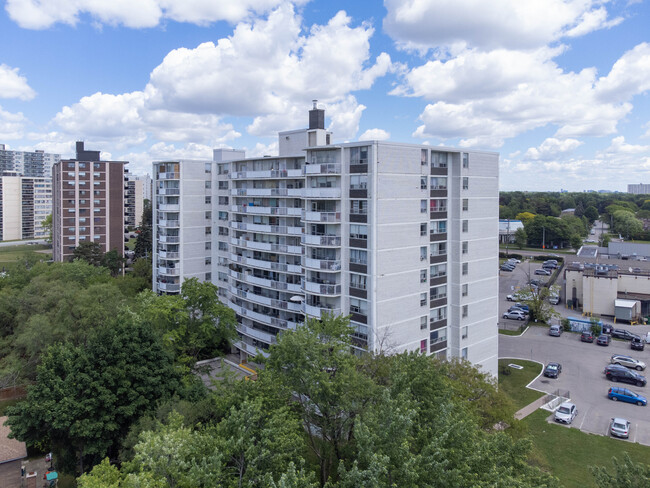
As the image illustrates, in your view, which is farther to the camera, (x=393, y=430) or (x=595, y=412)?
(x=595, y=412)

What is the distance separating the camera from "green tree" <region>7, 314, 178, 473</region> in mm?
27438

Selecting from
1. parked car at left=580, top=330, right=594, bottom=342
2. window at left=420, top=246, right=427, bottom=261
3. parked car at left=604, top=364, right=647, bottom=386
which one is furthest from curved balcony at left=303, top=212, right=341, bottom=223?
parked car at left=580, top=330, right=594, bottom=342

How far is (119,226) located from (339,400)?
83.0m

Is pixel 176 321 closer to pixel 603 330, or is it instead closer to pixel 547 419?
pixel 547 419

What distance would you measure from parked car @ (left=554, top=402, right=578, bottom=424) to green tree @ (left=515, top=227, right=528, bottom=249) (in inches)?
3974

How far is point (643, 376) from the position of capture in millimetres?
48062

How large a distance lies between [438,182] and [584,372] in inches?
1165

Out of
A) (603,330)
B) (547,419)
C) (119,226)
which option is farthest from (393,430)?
(119,226)

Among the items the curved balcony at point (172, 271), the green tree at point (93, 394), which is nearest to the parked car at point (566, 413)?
the green tree at point (93, 394)

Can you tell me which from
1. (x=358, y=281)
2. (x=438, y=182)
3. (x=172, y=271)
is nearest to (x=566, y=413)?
(x=358, y=281)

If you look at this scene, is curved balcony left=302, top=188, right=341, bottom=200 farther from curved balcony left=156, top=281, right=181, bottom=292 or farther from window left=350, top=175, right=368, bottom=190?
curved balcony left=156, top=281, right=181, bottom=292

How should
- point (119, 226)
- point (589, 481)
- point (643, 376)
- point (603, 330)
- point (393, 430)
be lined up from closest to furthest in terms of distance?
1. point (393, 430)
2. point (589, 481)
3. point (643, 376)
4. point (603, 330)
5. point (119, 226)

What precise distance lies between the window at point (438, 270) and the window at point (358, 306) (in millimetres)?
7400

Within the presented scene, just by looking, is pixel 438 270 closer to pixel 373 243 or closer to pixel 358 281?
pixel 358 281
